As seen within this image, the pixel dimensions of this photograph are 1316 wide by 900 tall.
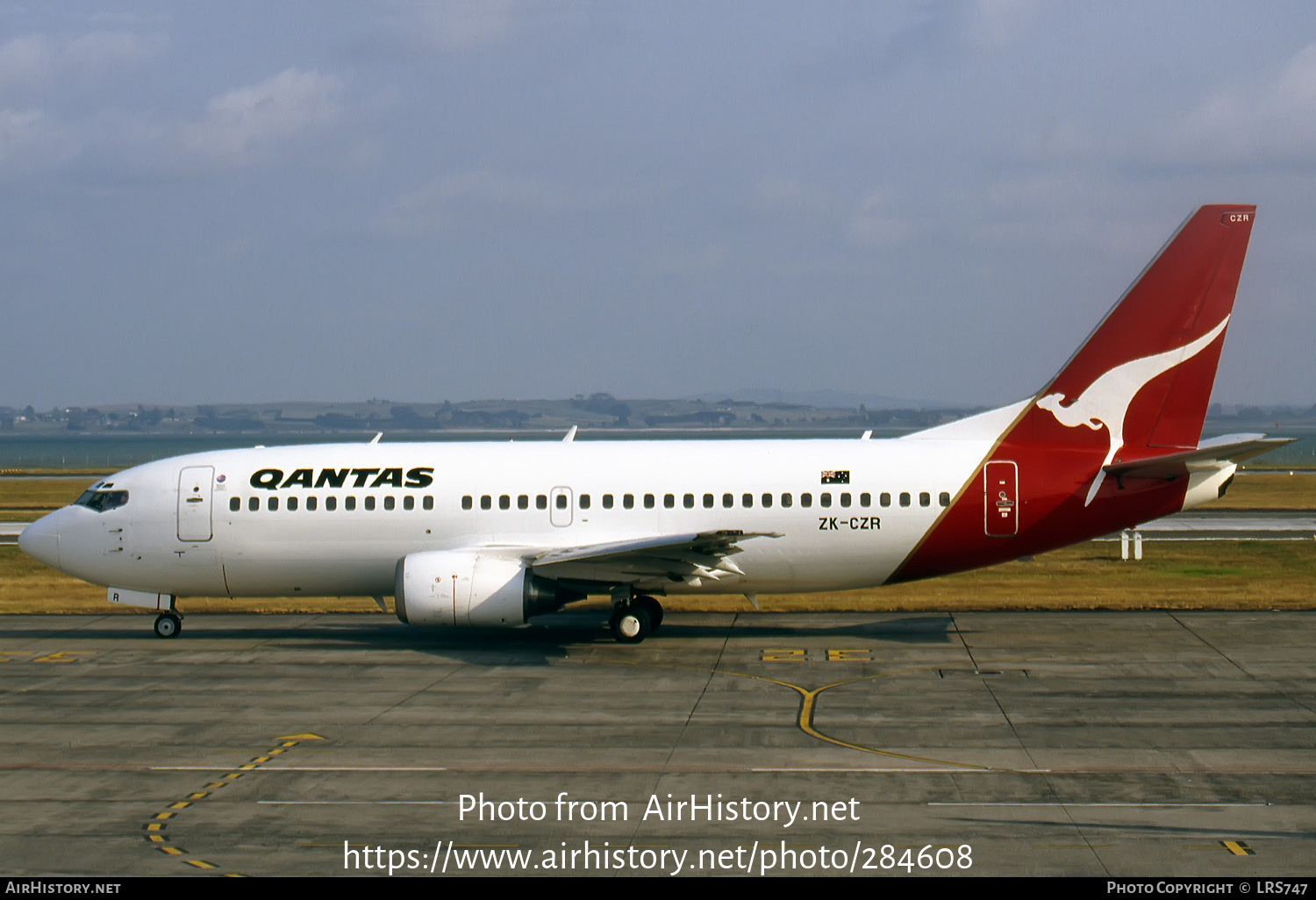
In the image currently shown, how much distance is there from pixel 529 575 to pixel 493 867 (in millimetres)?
12560

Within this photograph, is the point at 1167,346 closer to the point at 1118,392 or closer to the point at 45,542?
the point at 1118,392

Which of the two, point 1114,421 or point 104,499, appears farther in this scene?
point 104,499

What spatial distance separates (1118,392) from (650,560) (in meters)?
10.2

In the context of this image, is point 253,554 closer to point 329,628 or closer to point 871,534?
point 329,628

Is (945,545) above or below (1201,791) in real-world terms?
above

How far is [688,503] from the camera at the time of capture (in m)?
26.4

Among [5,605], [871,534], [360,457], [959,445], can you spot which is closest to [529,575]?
[360,457]

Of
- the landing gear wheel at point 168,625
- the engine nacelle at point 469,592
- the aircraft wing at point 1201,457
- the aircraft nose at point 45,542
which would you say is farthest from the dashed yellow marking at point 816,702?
the aircraft nose at point 45,542

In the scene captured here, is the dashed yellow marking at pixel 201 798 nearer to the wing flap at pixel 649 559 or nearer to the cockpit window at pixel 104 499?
the wing flap at pixel 649 559

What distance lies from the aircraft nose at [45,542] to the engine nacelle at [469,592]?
27.2 feet

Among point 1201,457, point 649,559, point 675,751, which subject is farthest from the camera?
point 649,559

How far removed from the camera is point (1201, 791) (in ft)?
49.2

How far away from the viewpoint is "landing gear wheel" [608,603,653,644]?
2583 centimetres

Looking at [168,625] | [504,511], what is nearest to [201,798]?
[504,511]
